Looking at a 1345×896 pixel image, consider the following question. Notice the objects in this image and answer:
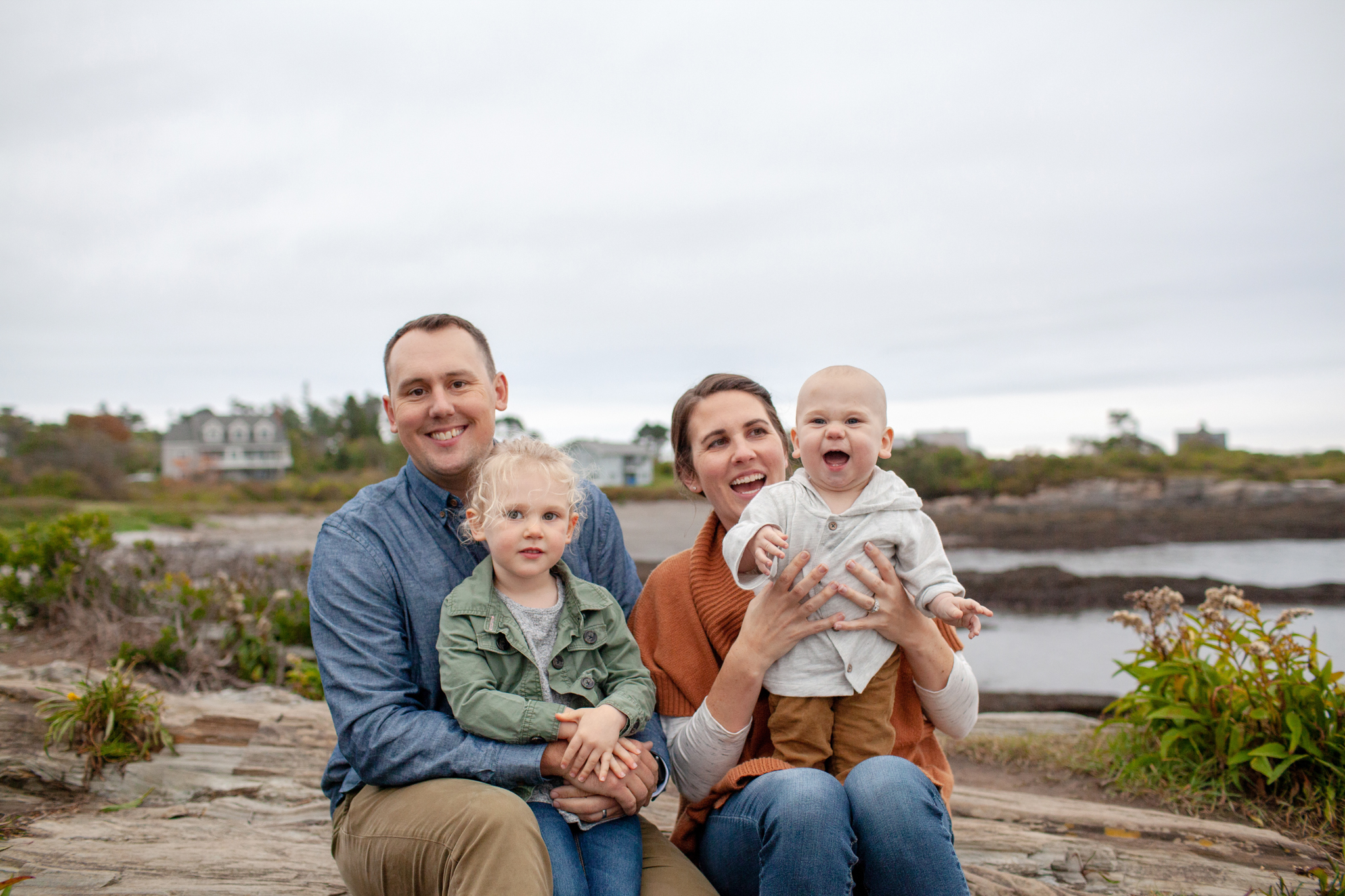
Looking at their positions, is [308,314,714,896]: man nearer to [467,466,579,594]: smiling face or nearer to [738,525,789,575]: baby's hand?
[467,466,579,594]: smiling face

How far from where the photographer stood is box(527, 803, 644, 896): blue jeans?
2115mm

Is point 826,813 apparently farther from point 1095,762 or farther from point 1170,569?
point 1170,569

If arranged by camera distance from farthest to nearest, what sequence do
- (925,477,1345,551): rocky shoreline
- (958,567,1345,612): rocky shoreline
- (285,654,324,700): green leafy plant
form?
(925,477,1345,551): rocky shoreline
(958,567,1345,612): rocky shoreline
(285,654,324,700): green leafy plant

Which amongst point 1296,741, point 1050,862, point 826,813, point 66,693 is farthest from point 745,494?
point 66,693

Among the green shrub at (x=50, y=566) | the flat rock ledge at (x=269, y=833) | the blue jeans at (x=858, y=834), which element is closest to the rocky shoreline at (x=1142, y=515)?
the flat rock ledge at (x=269, y=833)

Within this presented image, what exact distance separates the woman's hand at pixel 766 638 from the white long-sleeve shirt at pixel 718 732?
0.05 metres

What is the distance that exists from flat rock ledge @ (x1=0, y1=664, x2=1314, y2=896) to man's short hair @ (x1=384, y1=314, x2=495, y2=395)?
2.06m

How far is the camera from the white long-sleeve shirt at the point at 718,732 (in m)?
2.33

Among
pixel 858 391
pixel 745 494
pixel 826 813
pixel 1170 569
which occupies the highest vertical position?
pixel 858 391

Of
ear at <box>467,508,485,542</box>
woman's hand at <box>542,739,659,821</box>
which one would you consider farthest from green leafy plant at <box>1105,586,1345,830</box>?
ear at <box>467,508,485,542</box>

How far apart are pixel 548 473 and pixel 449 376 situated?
554 millimetres

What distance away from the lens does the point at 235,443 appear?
187 feet

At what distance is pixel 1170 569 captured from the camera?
15867 mm

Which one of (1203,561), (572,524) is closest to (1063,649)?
(572,524)
